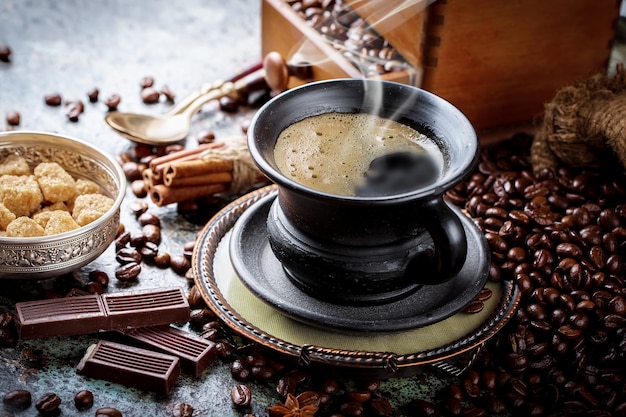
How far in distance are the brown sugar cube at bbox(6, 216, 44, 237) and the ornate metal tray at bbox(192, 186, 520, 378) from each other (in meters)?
0.37

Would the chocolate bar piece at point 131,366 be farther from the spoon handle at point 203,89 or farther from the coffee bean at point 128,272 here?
the spoon handle at point 203,89

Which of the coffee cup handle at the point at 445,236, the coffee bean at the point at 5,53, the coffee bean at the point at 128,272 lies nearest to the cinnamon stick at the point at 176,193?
the coffee bean at the point at 128,272

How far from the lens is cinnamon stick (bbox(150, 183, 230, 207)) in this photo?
212 cm

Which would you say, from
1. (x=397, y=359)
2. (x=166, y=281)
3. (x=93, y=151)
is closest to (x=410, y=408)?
(x=397, y=359)

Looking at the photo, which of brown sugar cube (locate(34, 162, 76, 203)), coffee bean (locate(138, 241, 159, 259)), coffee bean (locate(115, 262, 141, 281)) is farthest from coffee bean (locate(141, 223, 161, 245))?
brown sugar cube (locate(34, 162, 76, 203))

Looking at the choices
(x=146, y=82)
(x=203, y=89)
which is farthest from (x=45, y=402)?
(x=146, y=82)

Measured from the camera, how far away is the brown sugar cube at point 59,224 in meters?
1.76

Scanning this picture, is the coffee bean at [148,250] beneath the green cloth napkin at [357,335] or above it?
beneath

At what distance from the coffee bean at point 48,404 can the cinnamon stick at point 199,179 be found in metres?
0.76

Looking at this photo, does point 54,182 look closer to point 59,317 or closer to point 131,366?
point 59,317

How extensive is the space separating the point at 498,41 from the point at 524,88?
233mm

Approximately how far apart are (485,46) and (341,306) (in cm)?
111

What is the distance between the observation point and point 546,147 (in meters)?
2.20

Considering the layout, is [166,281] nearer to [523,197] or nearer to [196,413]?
[196,413]
